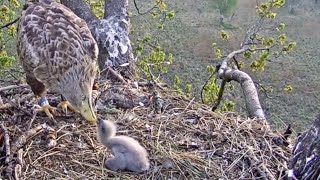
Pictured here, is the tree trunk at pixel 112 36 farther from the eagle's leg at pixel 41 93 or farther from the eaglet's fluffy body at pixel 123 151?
the eaglet's fluffy body at pixel 123 151

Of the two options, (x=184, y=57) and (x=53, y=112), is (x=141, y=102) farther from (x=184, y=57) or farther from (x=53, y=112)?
(x=184, y=57)

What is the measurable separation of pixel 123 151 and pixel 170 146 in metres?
0.40

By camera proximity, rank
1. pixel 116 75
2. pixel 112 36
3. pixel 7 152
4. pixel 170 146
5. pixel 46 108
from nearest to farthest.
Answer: pixel 7 152 < pixel 170 146 < pixel 46 108 < pixel 116 75 < pixel 112 36

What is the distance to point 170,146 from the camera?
3668mm

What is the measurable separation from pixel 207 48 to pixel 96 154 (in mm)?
20444

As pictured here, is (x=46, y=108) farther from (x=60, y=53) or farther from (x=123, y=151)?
(x=123, y=151)

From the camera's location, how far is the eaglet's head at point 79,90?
368 centimetres

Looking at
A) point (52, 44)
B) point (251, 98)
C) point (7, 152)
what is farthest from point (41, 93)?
point (251, 98)

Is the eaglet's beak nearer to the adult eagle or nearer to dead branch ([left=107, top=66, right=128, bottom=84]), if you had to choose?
the adult eagle

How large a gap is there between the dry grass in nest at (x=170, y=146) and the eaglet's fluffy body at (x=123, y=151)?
51 millimetres

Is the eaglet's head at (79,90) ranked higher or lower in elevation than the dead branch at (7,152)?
higher

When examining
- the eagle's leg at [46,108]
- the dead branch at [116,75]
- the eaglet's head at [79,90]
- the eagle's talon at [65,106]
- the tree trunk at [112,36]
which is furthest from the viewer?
the tree trunk at [112,36]

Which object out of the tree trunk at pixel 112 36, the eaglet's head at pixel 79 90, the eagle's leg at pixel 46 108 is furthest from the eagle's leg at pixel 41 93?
the tree trunk at pixel 112 36

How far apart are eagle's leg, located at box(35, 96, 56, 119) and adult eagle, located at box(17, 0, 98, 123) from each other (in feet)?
0.04
